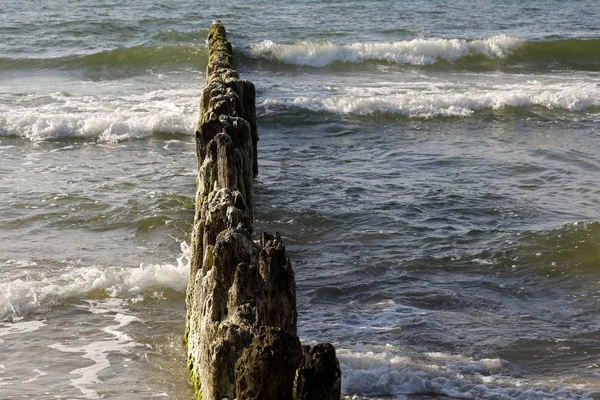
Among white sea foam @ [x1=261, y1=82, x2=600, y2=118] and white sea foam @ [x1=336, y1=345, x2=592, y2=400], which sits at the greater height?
white sea foam @ [x1=261, y1=82, x2=600, y2=118]

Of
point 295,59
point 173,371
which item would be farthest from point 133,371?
point 295,59

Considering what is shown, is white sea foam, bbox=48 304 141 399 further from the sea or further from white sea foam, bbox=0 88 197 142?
white sea foam, bbox=0 88 197 142

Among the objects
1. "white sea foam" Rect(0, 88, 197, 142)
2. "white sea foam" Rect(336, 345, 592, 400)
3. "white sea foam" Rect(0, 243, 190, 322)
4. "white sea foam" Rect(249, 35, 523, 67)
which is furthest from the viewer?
"white sea foam" Rect(249, 35, 523, 67)

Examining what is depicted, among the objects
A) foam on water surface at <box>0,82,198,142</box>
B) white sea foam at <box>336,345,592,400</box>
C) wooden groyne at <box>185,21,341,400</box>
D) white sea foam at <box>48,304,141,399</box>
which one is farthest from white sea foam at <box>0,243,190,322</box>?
foam on water surface at <box>0,82,198,142</box>

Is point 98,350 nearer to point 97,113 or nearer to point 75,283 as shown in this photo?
point 75,283

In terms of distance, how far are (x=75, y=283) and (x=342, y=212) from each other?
3640mm

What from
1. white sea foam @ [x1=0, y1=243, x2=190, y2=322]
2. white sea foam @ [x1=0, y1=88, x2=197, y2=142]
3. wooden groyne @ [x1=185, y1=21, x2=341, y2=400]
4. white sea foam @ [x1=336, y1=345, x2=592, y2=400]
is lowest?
white sea foam @ [x1=336, y1=345, x2=592, y2=400]

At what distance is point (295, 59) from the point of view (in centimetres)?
2522

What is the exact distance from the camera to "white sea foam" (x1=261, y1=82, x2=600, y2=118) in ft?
59.5

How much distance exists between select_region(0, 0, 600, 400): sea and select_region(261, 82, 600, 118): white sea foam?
2.2 inches

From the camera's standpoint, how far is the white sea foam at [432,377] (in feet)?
21.7

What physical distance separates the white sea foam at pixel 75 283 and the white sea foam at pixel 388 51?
652 inches

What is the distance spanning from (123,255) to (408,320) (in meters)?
3.11

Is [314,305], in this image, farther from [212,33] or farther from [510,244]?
[212,33]
